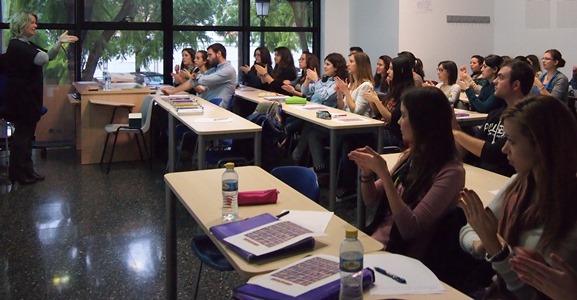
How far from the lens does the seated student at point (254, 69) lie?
8484 mm

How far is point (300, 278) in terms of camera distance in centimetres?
176

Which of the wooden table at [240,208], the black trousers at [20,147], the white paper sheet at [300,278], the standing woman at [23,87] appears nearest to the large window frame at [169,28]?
the standing woman at [23,87]

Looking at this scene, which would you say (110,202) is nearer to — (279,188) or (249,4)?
(279,188)

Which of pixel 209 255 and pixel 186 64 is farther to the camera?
pixel 186 64

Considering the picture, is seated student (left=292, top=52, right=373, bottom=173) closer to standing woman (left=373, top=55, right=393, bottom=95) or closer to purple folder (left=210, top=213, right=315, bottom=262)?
standing woman (left=373, top=55, right=393, bottom=95)

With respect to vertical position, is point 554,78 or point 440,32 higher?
point 440,32

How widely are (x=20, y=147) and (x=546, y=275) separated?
539 cm

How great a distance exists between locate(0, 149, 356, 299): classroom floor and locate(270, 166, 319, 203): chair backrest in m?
0.73

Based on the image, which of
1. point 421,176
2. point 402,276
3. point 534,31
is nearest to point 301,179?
point 421,176

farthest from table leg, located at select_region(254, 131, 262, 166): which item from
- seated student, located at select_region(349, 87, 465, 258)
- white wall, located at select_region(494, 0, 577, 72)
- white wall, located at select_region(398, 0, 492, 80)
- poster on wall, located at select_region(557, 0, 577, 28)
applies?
poster on wall, located at select_region(557, 0, 577, 28)

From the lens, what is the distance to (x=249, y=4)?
9320mm

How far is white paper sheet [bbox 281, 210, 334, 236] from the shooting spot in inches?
89.4

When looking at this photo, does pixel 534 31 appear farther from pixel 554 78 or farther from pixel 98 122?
pixel 98 122

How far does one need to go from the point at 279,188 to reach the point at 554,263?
4.77 ft
